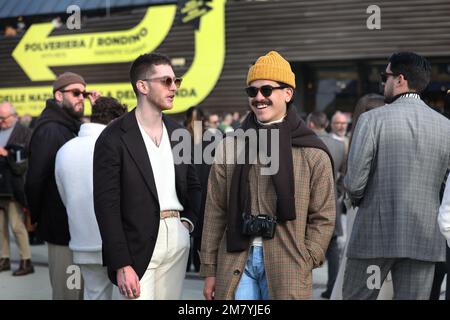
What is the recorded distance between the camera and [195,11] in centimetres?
2034

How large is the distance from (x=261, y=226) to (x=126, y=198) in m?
0.84

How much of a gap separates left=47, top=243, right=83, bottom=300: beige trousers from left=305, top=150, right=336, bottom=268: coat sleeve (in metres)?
2.47

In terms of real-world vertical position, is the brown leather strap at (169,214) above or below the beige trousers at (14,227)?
above

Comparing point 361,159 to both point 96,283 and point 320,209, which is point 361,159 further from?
point 96,283


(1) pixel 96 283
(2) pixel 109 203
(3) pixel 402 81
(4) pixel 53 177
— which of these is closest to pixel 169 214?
(2) pixel 109 203

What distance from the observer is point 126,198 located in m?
4.09

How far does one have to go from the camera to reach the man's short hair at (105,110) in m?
5.48

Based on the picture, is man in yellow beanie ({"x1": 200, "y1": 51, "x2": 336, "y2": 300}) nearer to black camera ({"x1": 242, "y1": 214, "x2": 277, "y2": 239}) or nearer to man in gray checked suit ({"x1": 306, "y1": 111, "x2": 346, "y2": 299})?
black camera ({"x1": 242, "y1": 214, "x2": 277, "y2": 239})

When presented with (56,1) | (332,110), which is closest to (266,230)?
(332,110)

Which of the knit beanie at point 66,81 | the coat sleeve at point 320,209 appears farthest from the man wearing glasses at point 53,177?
the coat sleeve at point 320,209

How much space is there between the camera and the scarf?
369 cm

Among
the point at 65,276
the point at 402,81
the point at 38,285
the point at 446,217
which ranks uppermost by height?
the point at 402,81

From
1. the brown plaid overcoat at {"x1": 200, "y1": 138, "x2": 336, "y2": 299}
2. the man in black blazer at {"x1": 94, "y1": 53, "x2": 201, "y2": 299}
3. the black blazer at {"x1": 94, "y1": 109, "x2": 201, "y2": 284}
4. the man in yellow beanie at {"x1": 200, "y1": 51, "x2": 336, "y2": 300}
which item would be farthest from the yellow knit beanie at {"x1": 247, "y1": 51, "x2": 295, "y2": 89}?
the black blazer at {"x1": 94, "y1": 109, "x2": 201, "y2": 284}

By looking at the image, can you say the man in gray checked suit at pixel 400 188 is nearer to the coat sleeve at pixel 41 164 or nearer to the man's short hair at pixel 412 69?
the man's short hair at pixel 412 69
